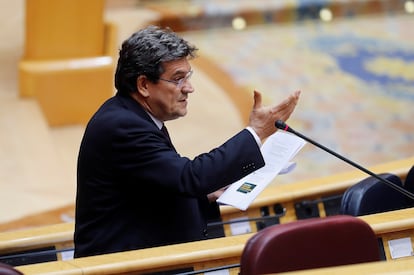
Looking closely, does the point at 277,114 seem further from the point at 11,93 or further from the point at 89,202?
the point at 11,93

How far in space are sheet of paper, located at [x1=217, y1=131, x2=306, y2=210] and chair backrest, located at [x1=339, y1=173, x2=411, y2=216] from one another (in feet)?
1.39

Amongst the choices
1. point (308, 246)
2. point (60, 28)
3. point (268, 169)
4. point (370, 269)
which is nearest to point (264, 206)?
point (268, 169)

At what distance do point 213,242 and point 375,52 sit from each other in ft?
18.6

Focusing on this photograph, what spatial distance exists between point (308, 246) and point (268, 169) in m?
0.51

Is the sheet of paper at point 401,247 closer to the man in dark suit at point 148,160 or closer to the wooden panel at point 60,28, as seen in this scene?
the man in dark suit at point 148,160

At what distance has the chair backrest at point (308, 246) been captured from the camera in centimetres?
211

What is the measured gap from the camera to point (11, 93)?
583 cm

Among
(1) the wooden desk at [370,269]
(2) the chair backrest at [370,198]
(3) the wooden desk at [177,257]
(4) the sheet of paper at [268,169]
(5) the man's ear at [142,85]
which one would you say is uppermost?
(5) the man's ear at [142,85]

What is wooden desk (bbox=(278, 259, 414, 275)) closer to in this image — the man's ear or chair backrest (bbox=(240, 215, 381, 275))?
chair backrest (bbox=(240, 215, 381, 275))

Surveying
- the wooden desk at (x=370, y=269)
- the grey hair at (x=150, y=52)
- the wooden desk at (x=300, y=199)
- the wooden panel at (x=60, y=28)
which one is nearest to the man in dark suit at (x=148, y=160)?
the grey hair at (x=150, y=52)

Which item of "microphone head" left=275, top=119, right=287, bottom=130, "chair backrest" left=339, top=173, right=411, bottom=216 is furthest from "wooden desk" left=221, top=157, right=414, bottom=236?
"microphone head" left=275, top=119, right=287, bottom=130

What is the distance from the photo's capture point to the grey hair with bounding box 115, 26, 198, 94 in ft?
8.27

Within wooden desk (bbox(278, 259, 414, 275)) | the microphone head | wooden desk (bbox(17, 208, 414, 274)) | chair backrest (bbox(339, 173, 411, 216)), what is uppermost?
the microphone head

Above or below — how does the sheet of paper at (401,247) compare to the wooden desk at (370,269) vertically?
below
